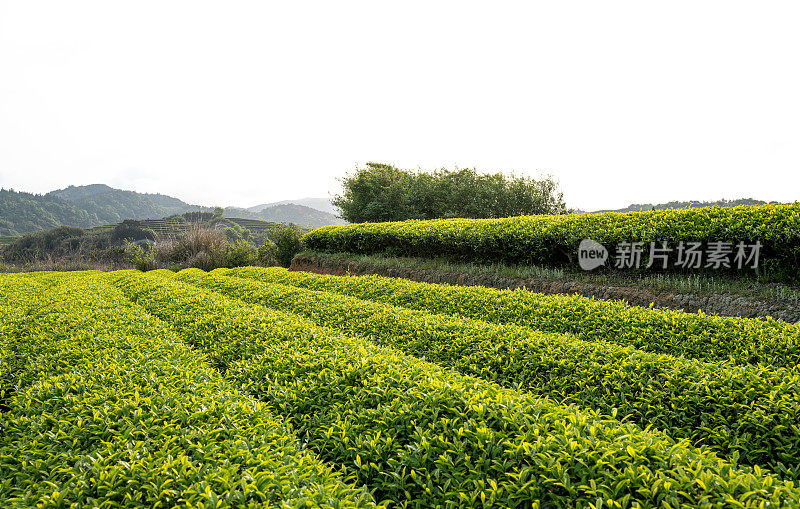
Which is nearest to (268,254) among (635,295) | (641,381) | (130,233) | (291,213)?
(635,295)

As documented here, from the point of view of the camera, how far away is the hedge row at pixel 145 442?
1907 mm

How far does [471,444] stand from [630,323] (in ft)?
11.2

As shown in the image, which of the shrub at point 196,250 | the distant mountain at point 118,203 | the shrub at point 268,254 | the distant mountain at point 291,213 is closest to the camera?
the shrub at point 196,250

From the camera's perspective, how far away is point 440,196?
22.5 meters

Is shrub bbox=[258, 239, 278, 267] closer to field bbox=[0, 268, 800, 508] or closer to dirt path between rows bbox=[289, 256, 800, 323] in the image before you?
dirt path between rows bbox=[289, 256, 800, 323]

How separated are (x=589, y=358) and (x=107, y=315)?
6570 mm

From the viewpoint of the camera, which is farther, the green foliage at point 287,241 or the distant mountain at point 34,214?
the distant mountain at point 34,214

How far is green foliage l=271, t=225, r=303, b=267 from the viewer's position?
61.0ft

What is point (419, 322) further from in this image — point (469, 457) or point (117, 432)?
point (117, 432)

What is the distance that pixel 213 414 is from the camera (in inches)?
105

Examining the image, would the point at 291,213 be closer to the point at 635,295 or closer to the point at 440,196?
the point at 440,196

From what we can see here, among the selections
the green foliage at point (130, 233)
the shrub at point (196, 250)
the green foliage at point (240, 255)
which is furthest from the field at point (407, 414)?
the green foliage at point (130, 233)

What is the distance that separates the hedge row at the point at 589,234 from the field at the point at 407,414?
3.01 metres

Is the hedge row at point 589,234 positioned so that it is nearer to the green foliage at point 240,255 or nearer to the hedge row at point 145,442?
the hedge row at point 145,442
